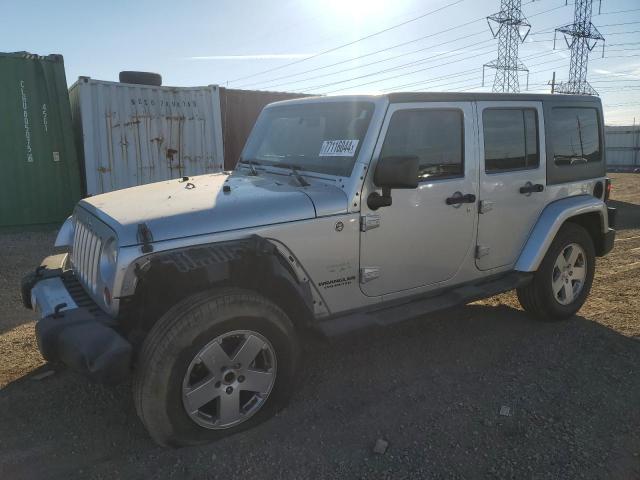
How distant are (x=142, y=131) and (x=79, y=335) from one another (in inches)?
302

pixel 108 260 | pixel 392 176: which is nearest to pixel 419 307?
pixel 392 176

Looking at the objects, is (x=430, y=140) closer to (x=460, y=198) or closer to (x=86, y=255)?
(x=460, y=198)

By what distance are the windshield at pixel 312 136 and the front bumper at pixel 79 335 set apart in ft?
5.43

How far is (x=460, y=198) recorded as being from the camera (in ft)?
12.1

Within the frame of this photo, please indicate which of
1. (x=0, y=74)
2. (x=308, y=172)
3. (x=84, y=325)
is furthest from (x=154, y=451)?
(x=0, y=74)

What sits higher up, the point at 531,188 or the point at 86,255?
the point at 531,188

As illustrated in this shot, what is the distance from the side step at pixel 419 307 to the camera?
3166 millimetres

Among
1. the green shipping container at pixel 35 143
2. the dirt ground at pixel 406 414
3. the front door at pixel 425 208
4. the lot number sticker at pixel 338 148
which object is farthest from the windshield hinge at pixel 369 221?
the green shipping container at pixel 35 143

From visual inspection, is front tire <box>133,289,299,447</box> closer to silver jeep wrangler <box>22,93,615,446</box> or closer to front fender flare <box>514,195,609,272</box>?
silver jeep wrangler <box>22,93,615,446</box>

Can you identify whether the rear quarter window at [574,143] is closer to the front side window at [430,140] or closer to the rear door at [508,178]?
the rear door at [508,178]

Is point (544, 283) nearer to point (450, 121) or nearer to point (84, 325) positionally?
point (450, 121)

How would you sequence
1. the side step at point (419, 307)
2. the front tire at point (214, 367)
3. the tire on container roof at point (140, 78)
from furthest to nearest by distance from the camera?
the tire on container roof at point (140, 78)
the side step at point (419, 307)
the front tire at point (214, 367)

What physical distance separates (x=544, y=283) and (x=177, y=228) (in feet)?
10.6

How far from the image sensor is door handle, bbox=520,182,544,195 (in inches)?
161
